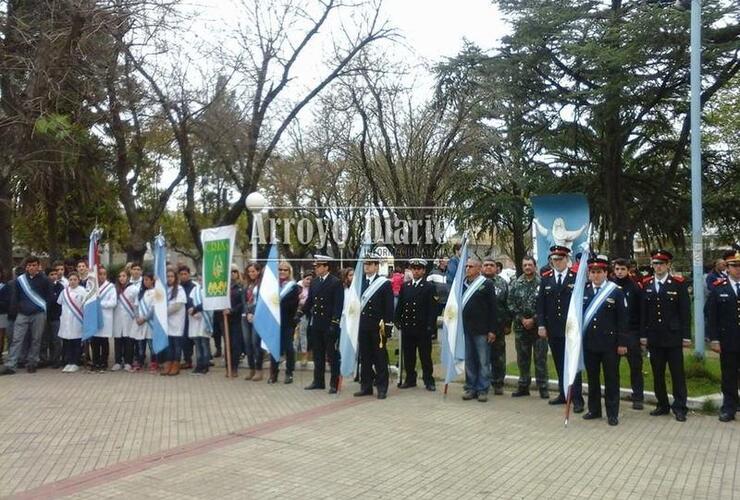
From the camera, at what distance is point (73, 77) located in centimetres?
1255

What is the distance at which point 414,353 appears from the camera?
11.0 metres

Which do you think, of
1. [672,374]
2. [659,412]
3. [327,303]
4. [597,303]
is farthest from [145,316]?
[672,374]

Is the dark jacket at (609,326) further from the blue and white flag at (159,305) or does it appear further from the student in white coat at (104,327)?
the student in white coat at (104,327)

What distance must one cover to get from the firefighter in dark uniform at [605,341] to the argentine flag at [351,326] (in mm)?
3285

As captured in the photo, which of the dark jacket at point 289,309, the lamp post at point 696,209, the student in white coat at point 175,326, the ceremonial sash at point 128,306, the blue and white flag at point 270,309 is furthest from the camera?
the ceremonial sash at point 128,306

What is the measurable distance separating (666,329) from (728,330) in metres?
0.69

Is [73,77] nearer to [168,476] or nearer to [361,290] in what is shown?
[361,290]

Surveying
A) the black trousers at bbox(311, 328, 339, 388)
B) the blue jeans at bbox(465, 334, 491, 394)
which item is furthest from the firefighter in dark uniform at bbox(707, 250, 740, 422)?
the black trousers at bbox(311, 328, 339, 388)

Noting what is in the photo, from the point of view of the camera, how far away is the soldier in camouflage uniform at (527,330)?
32.7 feet

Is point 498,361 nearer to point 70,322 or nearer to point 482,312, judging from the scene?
point 482,312

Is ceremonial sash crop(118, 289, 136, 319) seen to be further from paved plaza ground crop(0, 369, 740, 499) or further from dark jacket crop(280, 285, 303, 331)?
dark jacket crop(280, 285, 303, 331)

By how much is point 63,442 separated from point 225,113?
495 inches

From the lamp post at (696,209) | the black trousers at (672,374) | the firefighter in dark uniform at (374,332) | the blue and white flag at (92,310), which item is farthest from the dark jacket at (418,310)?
the blue and white flag at (92,310)

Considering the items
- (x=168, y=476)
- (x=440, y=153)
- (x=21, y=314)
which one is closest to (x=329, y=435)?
(x=168, y=476)
